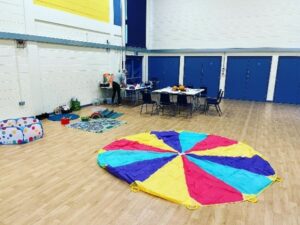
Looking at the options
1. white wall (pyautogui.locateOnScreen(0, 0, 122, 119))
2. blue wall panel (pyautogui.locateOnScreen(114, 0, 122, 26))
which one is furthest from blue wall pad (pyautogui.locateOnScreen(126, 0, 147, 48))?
white wall (pyautogui.locateOnScreen(0, 0, 122, 119))

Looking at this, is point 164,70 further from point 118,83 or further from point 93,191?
point 93,191

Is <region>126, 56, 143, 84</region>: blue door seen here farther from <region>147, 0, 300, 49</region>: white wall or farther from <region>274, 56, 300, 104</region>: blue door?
<region>274, 56, 300, 104</region>: blue door

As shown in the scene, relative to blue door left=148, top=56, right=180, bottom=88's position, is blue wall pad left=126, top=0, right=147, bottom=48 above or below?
above

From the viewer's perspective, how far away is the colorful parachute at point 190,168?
10.3 feet

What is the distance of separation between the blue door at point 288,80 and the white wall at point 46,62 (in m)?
7.73

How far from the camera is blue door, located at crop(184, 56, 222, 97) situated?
1138 cm

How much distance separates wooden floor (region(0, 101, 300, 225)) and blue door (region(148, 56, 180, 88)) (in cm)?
724

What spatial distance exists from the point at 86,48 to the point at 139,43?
410 centimetres

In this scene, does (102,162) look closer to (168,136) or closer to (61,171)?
(61,171)

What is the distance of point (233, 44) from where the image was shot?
10766 mm

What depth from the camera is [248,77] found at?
10.7m

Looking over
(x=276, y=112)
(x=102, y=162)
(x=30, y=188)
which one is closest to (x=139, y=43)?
(x=276, y=112)

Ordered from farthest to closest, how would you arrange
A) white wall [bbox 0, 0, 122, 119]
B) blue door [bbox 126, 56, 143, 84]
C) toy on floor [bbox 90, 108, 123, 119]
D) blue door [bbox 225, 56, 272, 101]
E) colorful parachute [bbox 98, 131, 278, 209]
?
blue door [bbox 126, 56, 143, 84]
blue door [bbox 225, 56, 272, 101]
toy on floor [bbox 90, 108, 123, 119]
white wall [bbox 0, 0, 122, 119]
colorful parachute [bbox 98, 131, 278, 209]

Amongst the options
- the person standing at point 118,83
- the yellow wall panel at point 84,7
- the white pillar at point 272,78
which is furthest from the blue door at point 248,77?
the yellow wall panel at point 84,7
